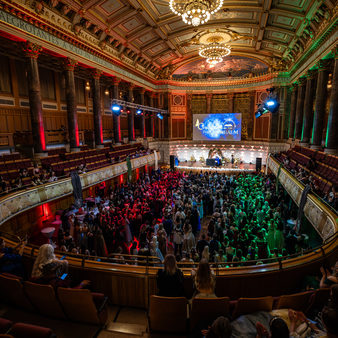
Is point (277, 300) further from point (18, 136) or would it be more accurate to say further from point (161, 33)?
point (161, 33)

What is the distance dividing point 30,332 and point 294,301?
307cm

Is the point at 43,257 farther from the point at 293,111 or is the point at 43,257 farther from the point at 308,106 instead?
the point at 293,111

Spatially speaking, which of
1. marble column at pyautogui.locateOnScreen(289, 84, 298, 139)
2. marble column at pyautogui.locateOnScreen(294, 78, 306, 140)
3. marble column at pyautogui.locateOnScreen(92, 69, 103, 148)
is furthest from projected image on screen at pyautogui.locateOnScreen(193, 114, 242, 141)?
marble column at pyautogui.locateOnScreen(92, 69, 103, 148)

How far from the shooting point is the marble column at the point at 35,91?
10.5 meters

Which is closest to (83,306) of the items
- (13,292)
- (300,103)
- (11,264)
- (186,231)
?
(13,292)

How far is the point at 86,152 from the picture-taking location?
14.7 metres

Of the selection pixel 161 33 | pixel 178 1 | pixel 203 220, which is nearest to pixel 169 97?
pixel 161 33

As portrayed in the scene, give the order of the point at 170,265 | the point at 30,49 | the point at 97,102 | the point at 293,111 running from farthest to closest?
the point at 293,111
the point at 97,102
the point at 30,49
the point at 170,265

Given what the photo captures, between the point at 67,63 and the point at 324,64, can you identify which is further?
the point at 67,63

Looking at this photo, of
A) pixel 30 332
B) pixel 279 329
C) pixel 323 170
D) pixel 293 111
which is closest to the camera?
pixel 279 329

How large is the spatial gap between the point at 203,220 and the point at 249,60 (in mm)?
21572

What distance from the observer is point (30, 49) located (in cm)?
1045

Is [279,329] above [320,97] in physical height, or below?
below

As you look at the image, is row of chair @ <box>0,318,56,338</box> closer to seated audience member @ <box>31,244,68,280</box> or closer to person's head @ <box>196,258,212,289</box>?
seated audience member @ <box>31,244,68,280</box>
